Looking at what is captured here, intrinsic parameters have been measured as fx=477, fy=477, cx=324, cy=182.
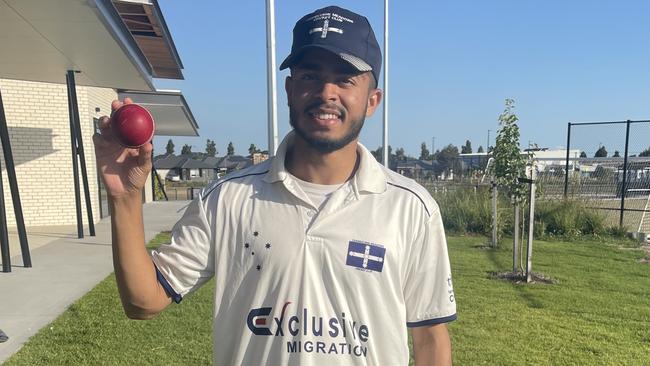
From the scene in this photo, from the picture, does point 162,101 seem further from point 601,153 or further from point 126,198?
point 126,198

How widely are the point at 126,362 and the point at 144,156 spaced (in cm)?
335

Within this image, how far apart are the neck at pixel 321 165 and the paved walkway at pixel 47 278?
3855mm

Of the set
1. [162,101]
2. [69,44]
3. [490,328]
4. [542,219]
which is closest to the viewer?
[490,328]

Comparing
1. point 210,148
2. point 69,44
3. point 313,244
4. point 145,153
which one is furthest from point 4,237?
point 210,148

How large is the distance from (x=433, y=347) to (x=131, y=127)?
1.22m

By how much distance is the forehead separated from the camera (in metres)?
1.58

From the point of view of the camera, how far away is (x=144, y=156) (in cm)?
142

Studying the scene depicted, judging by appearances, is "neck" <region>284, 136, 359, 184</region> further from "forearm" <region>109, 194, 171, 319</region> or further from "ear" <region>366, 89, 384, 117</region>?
"forearm" <region>109, 194, 171, 319</region>

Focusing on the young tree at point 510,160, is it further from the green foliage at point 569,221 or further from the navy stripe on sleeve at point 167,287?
the navy stripe on sleeve at point 167,287

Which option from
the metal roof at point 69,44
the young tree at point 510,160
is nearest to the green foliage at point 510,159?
the young tree at point 510,160

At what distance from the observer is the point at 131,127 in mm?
1347

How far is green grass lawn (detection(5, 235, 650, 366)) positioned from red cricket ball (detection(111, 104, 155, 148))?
3.29 m

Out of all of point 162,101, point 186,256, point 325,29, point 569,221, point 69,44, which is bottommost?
point 569,221

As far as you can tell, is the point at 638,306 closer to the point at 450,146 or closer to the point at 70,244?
the point at 70,244
